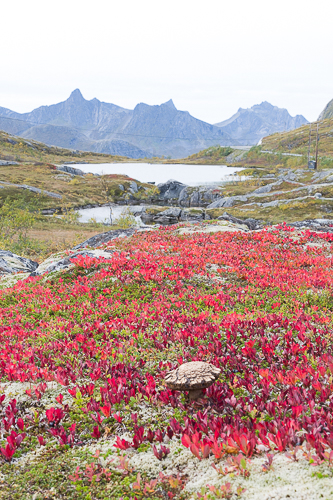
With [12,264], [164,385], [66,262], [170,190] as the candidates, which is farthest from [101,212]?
[164,385]

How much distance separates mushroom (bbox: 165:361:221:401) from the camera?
4.98 meters

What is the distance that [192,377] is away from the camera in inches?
200

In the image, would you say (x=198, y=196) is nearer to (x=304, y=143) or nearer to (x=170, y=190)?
(x=170, y=190)

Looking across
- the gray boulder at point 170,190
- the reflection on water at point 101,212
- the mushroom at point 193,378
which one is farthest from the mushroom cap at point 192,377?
the gray boulder at point 170,190

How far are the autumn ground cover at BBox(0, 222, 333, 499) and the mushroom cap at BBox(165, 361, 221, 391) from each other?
1.22 feet

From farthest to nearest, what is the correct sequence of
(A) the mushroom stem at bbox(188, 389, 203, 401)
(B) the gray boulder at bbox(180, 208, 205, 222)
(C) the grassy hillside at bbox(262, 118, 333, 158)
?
(C) the grassy hillside at bbox(262, 118, 333, 158) → (B) the gray boulder at bbox(180, 208, 205, 222) → (A) the mushroom stem at bbox(188, 389, 203, 401)

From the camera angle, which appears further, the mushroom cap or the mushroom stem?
the mushroom stem

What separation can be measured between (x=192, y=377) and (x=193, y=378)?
1.0 inches

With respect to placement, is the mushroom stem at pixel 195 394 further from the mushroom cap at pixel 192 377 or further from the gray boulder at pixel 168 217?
the gray boulder at pixel 168 217

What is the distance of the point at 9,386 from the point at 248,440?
191 inches

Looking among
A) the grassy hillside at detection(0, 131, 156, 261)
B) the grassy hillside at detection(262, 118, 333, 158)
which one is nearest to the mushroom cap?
the grassy hillside at detection(0, 131, 156, 261)

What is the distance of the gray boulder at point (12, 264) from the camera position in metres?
19.3

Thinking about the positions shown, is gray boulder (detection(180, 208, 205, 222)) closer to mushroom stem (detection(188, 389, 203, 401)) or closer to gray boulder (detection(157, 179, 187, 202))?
gray boulder (detection(157, 179, 187, 202))

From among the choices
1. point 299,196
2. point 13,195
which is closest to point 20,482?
A: point 299,196
